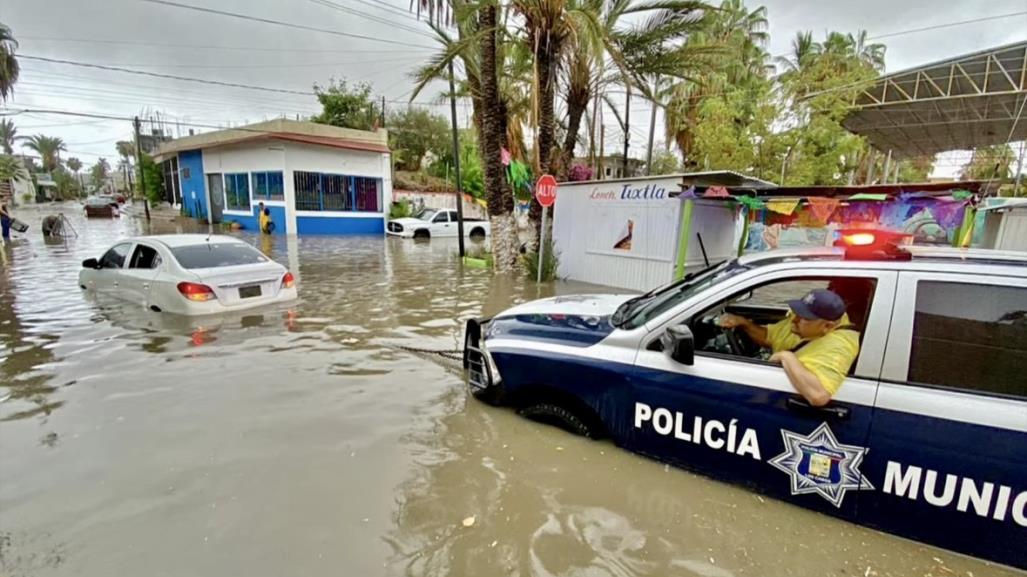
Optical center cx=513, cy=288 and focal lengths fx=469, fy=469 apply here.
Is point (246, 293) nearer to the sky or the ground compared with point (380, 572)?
nearer to the sky

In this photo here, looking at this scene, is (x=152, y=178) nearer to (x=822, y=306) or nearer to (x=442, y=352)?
(x=442, y=352)

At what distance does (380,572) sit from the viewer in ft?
7.84

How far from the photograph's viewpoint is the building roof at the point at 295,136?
21.5 m

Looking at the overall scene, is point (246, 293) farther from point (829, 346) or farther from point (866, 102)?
point (866, 102)

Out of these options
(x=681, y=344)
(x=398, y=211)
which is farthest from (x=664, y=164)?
(x=681, y=344)

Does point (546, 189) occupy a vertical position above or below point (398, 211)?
above

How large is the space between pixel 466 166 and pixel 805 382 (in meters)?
32.5

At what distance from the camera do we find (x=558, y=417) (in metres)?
3.53

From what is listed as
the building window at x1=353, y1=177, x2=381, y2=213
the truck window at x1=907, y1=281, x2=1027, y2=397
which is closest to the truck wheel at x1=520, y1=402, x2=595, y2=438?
the truck window at x1=907, y1=281, x2=1027, y2=397

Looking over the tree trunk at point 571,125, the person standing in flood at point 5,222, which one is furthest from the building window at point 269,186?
the tree trunk at point 571,125

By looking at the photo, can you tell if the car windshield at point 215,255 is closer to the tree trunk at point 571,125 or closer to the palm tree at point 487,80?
the palm tree at point 487,80

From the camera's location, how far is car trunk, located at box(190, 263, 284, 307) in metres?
6.83

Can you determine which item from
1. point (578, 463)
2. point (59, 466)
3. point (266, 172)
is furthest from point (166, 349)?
point (266, 172)

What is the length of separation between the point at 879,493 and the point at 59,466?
515 centimetres
